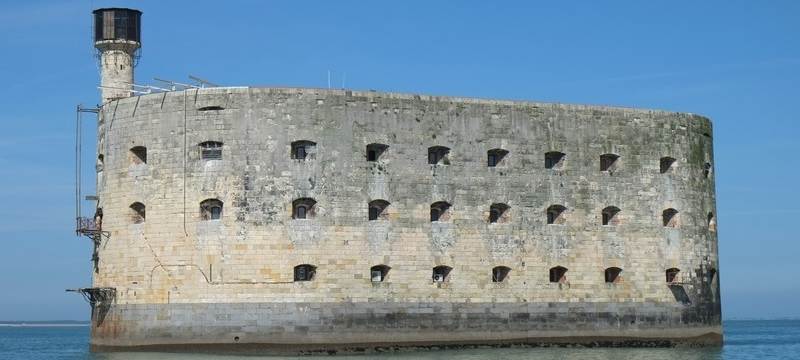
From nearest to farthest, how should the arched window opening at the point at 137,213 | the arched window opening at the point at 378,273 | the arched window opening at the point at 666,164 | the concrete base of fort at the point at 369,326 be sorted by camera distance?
1. the concrete base of fort at the point at 369,326
2. the arched window opening at the point at 378,273
3. the arched window opening at the point at 137,213
4. the arched window opening at the point at 666,164

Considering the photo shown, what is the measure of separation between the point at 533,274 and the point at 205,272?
9.70m

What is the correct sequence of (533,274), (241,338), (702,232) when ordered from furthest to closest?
(702,232)
(533,274)
(241,338)

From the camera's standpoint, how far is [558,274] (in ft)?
131

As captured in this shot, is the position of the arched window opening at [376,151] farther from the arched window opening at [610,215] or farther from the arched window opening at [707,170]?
the arched window opening at [707,170]

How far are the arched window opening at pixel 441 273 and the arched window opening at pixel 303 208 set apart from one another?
408 centimetres

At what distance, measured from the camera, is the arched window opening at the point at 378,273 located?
123 feet

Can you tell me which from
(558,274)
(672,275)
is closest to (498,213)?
(558,274)

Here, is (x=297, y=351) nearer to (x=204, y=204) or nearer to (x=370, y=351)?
(x=370, y=351)

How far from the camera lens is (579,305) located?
39.8 meters

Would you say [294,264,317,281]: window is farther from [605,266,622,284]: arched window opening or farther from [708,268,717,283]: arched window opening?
[708,268,717,283]: arched window opening

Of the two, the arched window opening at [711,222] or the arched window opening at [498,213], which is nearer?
the arched window opening at [498,213]

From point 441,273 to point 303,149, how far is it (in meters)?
5.40

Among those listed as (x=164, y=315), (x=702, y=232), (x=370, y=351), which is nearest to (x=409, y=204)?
(x=370, y=351)

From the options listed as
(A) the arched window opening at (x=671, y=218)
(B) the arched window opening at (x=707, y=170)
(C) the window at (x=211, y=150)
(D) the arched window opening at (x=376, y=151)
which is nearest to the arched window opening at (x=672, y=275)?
(A) the arched window opening at (x=671, y=218)
